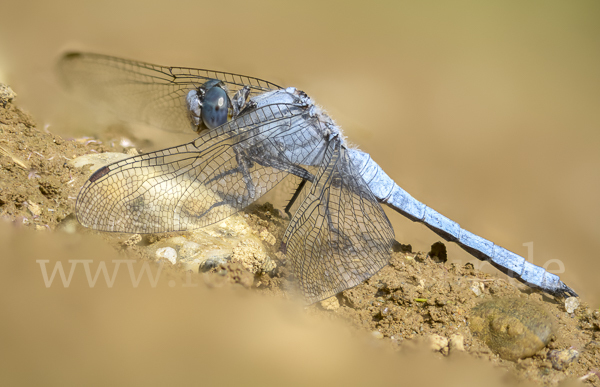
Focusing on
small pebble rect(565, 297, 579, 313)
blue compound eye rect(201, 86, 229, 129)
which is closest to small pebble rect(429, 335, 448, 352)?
small pebble rect(565, 297, 579, 313)

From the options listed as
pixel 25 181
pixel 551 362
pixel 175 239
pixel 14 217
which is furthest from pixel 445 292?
pixel 25 181

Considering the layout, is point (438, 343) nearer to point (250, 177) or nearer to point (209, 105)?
point (250, 177)

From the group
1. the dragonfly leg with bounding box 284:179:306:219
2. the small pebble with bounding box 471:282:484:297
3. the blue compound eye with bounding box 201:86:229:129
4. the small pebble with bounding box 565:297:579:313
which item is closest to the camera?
the small pebble with bounding box 471:282:484:297

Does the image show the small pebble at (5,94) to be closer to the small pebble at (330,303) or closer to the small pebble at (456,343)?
the small pebble at (330,303)

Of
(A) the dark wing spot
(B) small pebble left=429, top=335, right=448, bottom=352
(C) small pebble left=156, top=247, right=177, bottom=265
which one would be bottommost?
(C) small pebble left=156, top=247, right=177, bottom=265

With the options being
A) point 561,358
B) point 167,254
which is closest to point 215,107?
point 167,254

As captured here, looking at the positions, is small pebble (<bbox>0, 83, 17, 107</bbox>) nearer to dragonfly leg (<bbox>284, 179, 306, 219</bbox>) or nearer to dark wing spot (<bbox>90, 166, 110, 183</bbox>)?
dark wing spot (<bbox>90, 166, 110, 183</bbox>)
